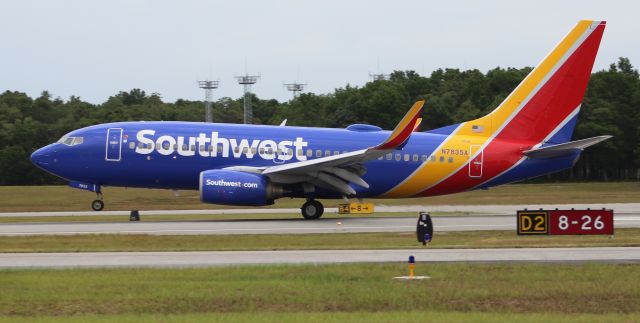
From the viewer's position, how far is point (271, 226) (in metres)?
35.2

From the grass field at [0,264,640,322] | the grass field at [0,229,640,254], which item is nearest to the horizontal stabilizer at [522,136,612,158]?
the grass field at [0,229,640,254]

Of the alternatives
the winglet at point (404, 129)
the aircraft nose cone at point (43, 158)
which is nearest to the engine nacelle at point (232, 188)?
the winglet at point (404, 129)

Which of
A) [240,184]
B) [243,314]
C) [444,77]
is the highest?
[444,77]

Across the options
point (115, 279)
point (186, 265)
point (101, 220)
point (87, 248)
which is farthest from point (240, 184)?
point (115, 279)

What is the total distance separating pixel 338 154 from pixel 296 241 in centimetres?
1020

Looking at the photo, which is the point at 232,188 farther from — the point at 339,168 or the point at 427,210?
the point at 427,210

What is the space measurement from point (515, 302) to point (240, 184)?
21.1m

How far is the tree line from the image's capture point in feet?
273

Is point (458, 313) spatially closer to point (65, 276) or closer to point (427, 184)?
point (65, 276)

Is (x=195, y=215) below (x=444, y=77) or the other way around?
below

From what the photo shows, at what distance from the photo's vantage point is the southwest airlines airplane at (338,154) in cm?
3775

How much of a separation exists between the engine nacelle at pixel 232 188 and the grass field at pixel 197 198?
14260mm

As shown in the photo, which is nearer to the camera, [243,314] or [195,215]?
[243,314]

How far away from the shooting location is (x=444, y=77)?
10925 centimetres
